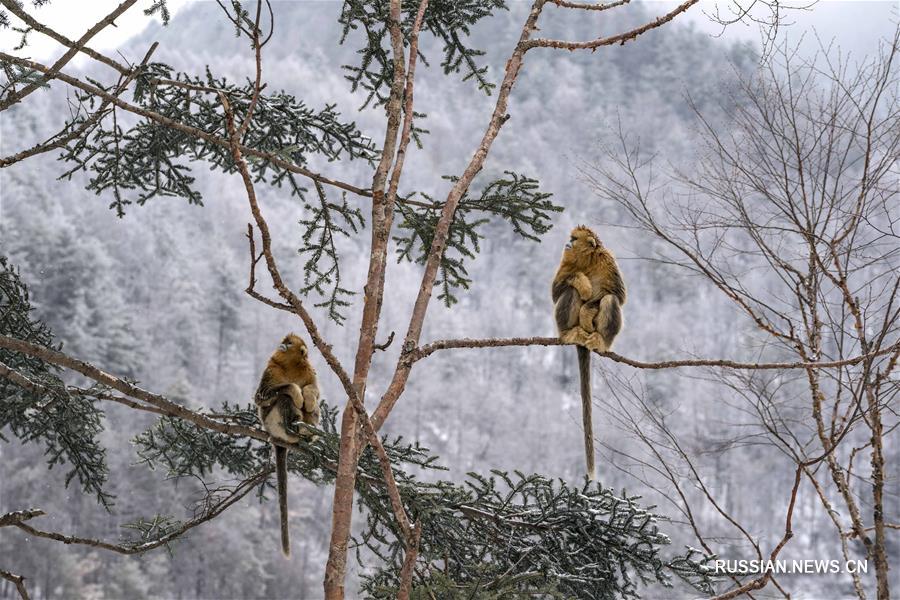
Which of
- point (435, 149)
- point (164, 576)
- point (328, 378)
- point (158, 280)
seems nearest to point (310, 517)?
point (164, 576)

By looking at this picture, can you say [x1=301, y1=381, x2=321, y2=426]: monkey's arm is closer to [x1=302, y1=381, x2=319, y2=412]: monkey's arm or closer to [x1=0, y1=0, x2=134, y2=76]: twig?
[x1=302, y1=381, x2=319, y2=412]: monkey's arm

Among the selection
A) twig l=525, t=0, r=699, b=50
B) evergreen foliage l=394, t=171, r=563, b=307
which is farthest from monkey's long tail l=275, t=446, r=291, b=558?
twig l=525, t=0, r=699, b=50

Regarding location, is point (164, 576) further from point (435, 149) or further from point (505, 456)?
point (435, 149)

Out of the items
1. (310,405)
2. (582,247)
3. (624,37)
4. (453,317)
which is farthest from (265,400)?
(453,317)

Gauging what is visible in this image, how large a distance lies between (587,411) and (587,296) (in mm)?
629

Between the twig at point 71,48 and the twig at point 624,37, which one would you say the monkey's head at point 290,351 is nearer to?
the twig at point 71,48

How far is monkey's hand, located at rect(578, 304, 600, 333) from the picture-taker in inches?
151

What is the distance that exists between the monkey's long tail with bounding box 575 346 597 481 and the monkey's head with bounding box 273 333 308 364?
1.69 meters

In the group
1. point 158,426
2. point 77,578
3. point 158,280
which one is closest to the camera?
point 158,426

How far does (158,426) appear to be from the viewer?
4895mm

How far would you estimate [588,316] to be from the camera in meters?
3.85

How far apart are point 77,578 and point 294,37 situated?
9546 cm

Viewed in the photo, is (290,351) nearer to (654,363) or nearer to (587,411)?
(587,411)

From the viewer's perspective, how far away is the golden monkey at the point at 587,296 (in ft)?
12.5
